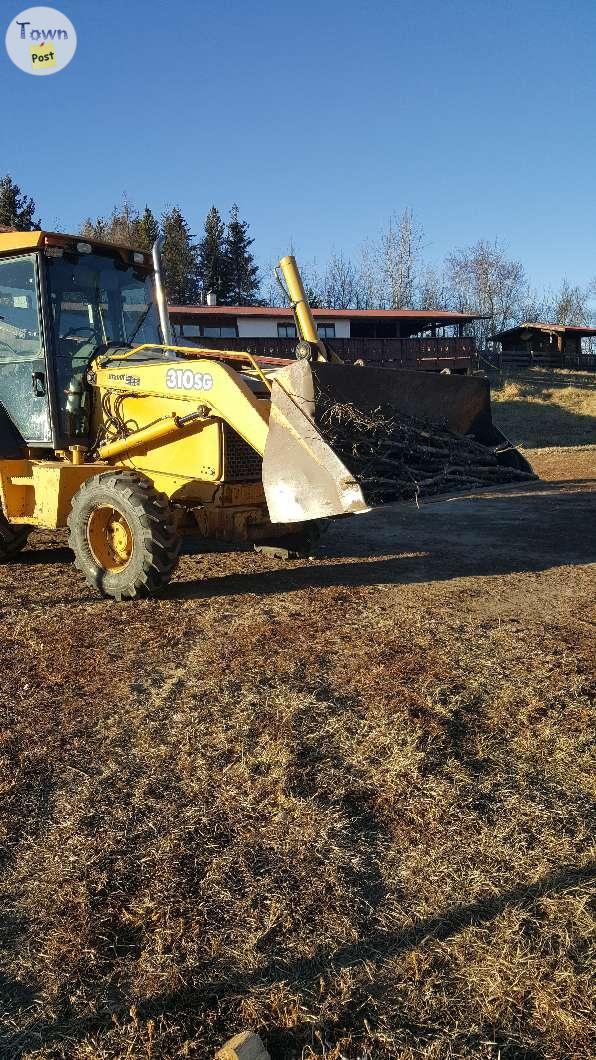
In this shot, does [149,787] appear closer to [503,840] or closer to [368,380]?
[503,840]

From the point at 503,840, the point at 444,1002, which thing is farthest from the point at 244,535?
the point at 444,1002

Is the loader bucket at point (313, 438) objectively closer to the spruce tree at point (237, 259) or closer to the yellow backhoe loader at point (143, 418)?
the yellow backhoe loader at point (143, 418)

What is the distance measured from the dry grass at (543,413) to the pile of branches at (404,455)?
16840mm

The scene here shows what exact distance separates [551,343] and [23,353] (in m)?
48.3

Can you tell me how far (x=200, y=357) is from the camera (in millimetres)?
6555

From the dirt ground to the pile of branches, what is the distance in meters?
1.06

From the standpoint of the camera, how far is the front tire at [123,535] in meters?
5.91

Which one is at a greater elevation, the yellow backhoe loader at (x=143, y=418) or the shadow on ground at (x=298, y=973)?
the yellow backhoe loader at (x=143, y=418)

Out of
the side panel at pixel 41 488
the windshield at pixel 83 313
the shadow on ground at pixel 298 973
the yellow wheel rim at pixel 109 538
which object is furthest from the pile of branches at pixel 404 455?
the shadow on ground at pixel 298 973

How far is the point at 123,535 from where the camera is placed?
6.32m

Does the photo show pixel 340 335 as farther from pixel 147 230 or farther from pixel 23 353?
pixel 23 353

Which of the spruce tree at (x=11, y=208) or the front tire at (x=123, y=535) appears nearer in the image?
the front tire at (x=123, y=535)

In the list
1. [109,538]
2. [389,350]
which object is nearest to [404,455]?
[109,538]

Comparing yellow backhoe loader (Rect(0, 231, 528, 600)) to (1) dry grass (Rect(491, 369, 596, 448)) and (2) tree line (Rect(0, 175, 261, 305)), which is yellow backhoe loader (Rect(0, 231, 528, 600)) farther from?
(2) tree line (Rect(0, 175, 261, 305))
